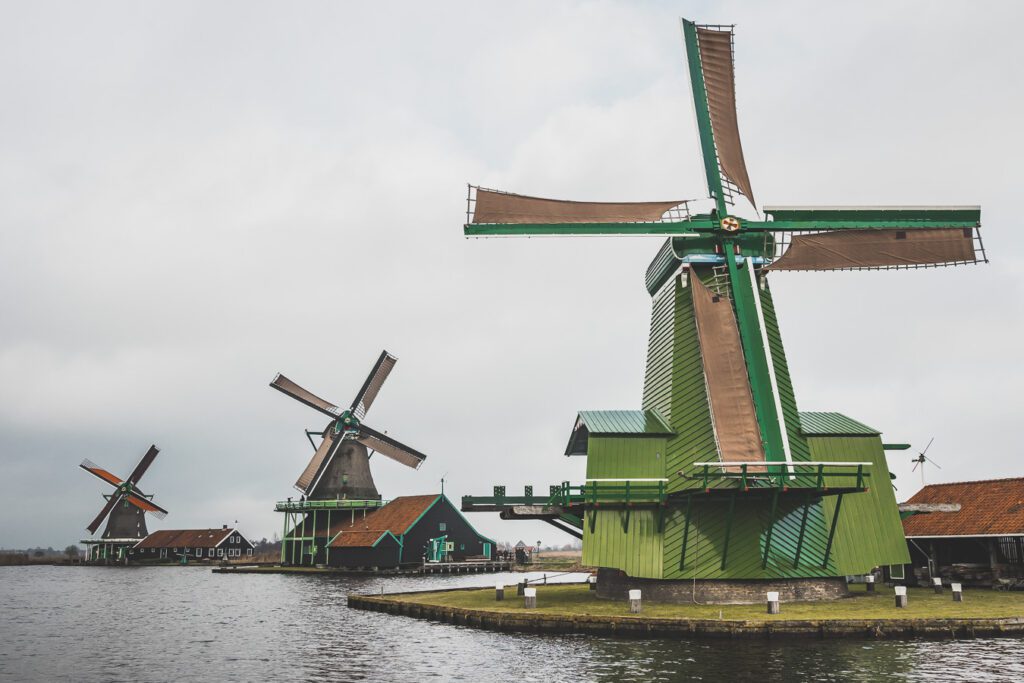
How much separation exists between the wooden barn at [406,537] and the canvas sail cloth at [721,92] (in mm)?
42086

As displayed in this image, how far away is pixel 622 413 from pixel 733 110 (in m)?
10.4

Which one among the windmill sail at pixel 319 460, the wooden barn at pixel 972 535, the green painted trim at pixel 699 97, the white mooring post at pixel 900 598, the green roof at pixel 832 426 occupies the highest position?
the green painted trim at pixel 699 97

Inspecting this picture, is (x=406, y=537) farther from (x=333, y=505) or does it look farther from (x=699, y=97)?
(x=699, y=97)

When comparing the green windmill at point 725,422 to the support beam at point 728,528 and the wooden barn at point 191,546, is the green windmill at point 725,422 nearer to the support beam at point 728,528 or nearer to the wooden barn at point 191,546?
the support beam at point 728,528

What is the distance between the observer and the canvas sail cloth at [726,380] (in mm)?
22969

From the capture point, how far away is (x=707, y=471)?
75.6ft

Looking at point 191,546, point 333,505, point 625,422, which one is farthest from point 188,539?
point 625,422

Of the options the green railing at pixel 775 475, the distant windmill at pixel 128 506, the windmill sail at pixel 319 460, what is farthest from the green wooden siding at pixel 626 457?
the distant windmill at pixel 128 506

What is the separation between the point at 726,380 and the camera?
23641 millimetres

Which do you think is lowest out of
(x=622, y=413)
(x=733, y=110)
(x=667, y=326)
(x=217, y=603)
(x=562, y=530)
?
(x=217, y=603)

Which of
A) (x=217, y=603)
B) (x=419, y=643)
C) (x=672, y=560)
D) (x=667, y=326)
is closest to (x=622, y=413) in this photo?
(x=667, y=326)

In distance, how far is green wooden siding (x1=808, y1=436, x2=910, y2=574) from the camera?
24.8 metres

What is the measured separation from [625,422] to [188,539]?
268ft

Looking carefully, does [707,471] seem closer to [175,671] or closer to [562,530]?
[562,530]
